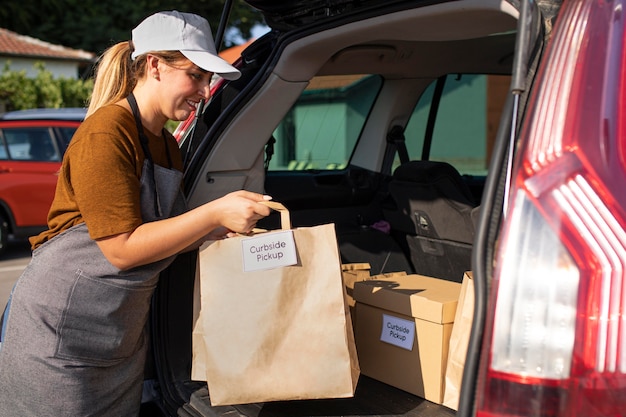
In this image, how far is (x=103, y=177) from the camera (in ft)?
5.93

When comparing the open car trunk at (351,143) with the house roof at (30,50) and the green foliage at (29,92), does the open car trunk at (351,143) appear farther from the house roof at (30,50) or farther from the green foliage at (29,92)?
the house roof at (30,50)

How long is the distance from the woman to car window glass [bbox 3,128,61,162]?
6.68 metres

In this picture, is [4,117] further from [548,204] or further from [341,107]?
[548,204]

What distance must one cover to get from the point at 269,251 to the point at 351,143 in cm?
219

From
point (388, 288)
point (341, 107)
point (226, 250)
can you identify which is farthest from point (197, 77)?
point (341, 107)

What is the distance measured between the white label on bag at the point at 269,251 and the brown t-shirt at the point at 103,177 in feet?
0.99

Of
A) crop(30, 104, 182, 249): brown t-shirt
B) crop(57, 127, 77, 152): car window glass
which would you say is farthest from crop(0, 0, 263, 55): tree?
crop(30, 104, 182, 249): brown t-shirt

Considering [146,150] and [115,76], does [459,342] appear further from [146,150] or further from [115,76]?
[115,76]

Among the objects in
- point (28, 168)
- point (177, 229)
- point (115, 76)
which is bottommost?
point (28, 168)

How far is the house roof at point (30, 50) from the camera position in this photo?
21922 millimetres

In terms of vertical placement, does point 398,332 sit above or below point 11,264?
above

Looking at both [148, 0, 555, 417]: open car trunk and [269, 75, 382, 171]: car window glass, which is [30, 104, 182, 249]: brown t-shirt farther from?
[269, 75, 382, 171]: car window glass

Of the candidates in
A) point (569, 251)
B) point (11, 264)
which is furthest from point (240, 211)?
point (11, 264)

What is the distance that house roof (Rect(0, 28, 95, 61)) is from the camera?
21.9m
